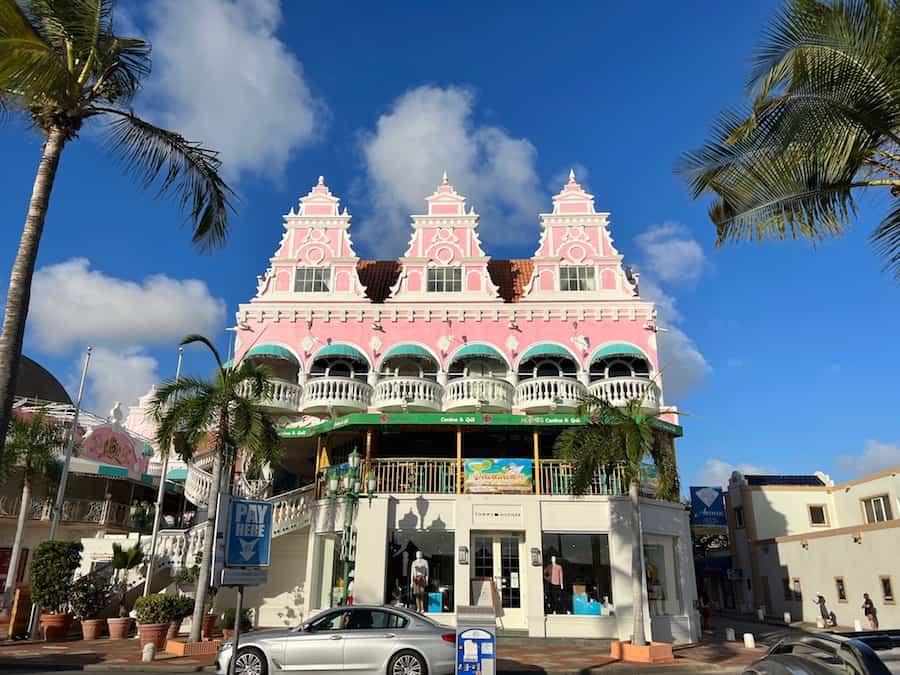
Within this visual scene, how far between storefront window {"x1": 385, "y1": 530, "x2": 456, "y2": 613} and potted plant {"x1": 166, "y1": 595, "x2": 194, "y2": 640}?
516cm

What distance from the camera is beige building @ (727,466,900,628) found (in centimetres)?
2750

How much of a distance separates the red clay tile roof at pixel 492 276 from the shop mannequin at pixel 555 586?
11710mm

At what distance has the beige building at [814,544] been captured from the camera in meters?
27.5

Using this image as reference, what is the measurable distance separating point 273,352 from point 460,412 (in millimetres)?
7605

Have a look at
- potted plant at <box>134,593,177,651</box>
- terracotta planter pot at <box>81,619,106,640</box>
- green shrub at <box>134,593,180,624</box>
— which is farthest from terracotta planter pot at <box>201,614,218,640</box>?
terracotta planter pot at <box>81,619,106,640</box>

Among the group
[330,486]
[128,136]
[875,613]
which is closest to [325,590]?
[330,486]

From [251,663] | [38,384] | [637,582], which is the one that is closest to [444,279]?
[637,582]

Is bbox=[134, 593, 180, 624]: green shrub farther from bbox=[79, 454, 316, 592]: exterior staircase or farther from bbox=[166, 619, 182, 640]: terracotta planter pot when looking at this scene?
bbox=[79, 454, 316, 592]: exterior staircase

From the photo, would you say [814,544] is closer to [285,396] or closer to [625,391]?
[625,391]

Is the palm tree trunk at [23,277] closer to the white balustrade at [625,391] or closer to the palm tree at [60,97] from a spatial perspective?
the palm tree at [60,97]

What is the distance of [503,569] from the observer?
18.8 meters

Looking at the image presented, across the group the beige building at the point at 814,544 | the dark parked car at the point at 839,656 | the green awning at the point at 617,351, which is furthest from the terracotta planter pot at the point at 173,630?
the beige building at the point at 814,544

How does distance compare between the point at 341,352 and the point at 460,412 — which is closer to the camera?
the point at 460,412

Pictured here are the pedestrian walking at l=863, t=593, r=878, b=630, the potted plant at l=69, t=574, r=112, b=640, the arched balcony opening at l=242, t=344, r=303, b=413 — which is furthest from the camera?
the pedestrian walking at l=863, t=593, r=878, b=630
